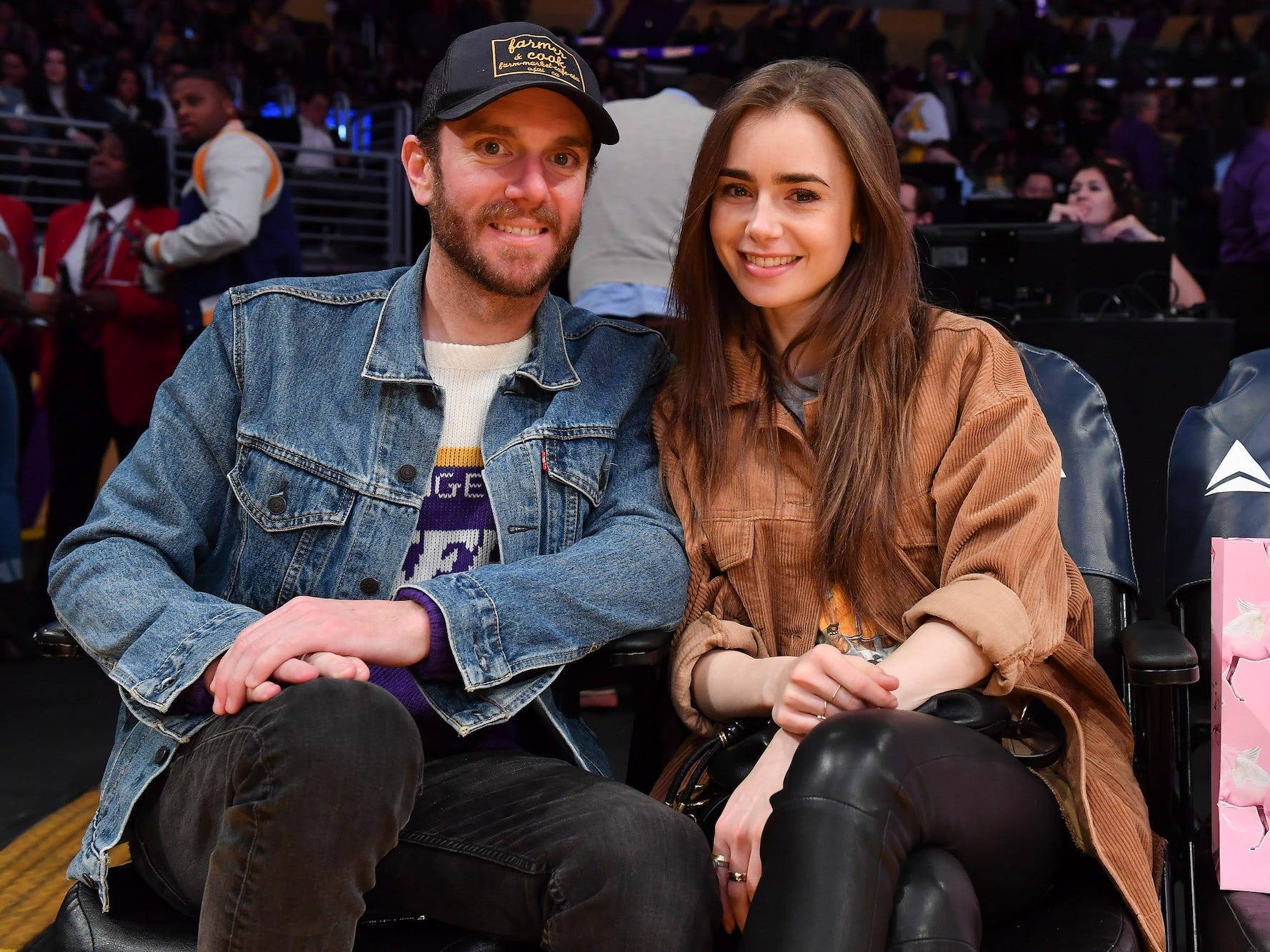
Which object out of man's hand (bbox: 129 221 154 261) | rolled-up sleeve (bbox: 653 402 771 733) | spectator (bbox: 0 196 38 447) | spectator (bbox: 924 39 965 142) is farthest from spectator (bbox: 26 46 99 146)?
rolled-up sleeve (bbox: 653 402 771 733)

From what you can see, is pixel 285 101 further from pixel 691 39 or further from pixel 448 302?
pixel 448 302

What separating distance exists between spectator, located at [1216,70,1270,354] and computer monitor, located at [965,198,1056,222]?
0.91 meters

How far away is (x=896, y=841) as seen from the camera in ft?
4.66

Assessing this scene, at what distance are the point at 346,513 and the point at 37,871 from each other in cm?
145

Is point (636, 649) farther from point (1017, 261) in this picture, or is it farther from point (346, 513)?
point (1017, 261)

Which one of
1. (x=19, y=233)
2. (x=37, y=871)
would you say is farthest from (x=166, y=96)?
(x=37, y=871)

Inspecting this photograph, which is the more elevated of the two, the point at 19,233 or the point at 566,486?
the point at 19,233

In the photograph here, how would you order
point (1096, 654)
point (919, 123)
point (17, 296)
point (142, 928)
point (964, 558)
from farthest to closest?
point (919, 123), point (17, 296), point (1096, 654), point (964, 558), point (142, 928)

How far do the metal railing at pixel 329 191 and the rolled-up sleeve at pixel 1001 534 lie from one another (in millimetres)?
5590

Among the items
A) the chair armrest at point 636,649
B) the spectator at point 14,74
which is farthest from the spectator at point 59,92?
the chair armrest at point 636,649

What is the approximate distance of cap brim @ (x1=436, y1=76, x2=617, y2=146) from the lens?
1.86 m

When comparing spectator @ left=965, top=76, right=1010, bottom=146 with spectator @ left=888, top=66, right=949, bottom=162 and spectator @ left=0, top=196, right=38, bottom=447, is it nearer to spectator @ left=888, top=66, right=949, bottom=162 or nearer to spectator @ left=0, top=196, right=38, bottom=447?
spectator @ left=888, top=66, right=949, bottom=162

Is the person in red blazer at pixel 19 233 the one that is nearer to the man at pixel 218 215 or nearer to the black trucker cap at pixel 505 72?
the man at pixel 218 215

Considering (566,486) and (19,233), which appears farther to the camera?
(19,233)
